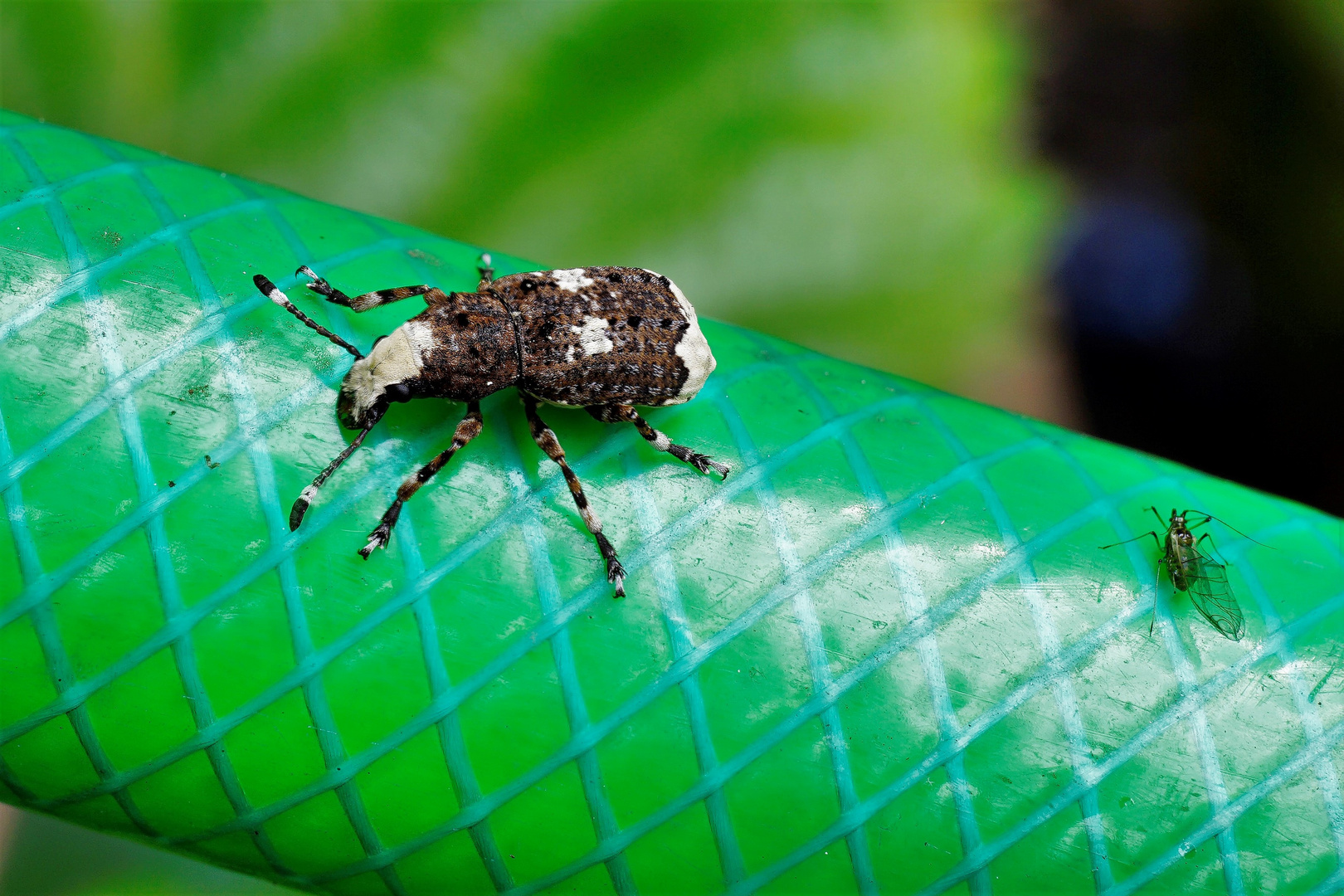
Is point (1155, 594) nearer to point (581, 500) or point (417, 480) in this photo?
point (581, 500)

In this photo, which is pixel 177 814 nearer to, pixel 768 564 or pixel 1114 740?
pixel 768 564

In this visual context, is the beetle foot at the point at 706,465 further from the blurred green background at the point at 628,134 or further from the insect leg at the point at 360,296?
the blurred green background at the point at 628,134

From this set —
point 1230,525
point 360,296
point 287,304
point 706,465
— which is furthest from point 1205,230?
point 287,304

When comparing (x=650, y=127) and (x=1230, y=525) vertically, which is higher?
(x=650, y=127)

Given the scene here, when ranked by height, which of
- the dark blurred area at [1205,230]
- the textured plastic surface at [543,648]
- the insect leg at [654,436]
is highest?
the dark blurred area at [1205,230]

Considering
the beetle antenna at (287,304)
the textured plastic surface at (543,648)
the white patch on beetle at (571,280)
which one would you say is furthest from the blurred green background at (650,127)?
the beetle antenna at (287,304)

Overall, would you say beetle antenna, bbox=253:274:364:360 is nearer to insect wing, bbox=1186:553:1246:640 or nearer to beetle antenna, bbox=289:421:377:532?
beetle antenna, bbox=289:421:377:532
